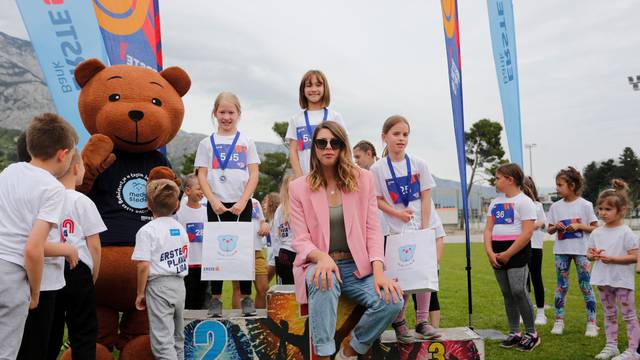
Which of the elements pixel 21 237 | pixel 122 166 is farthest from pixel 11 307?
pixel 122 166

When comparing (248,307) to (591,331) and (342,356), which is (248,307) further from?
(591,331)

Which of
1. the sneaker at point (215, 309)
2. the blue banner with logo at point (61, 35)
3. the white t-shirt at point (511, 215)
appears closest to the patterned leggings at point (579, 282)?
the white t-shirt at point (511, 215)

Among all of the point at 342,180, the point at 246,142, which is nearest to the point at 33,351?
the point at 342,180

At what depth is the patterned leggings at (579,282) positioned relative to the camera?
226 inches

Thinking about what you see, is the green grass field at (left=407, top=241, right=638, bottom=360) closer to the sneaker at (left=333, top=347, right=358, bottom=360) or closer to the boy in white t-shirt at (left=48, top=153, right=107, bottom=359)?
the sneaker at (left=333, top=347, right=358, bottom=360)

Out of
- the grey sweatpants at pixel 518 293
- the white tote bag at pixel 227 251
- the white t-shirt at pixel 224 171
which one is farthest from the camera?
the grey sweatpants at pixel 518 293

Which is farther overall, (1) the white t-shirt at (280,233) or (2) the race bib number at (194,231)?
(1) the white t-shirt at (280,233)

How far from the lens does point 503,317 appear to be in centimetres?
707

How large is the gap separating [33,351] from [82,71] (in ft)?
8.40

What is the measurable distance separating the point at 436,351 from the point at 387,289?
1.11 meters

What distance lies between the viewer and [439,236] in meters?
4.60

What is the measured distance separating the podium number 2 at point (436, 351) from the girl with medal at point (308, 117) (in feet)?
6.27

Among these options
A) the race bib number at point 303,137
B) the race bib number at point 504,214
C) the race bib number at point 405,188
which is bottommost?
the race bib number at point 504,214

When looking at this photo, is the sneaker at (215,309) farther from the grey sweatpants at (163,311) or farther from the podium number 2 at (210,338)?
the grey sweatpants at (163,311)
